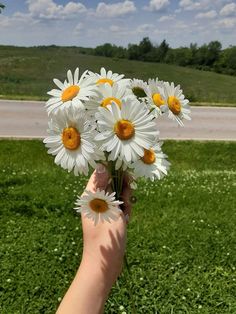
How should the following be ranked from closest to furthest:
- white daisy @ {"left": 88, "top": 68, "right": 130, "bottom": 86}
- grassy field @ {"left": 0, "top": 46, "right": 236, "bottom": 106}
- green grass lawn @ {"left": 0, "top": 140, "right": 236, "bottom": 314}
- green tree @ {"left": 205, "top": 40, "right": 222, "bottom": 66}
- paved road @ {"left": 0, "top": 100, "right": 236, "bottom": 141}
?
1. white daisy @ {"left": 88, "top": 68, "right": 130, "bottom": 86}
2. green grass lawn @ {"left": 0, "top": 140, "right": 236, "bottom": 314}
3. paved road @ {"left": 0, "top": 100, "right": 236, "bottom": 141}
4. grassy field @ {"left": 0, "top": 46, "right": 236, "bottom": 106}
5. green tree @ {"left": 205, "top": 40, "right": 222, "bottom": 66}

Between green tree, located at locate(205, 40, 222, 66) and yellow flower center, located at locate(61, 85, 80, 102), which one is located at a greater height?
yellow flower center, located at locate(61, 85, 80, 102)

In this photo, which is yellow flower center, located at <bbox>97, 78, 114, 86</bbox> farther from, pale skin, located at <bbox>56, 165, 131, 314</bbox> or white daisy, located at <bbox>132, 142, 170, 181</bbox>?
pale skin, located at <bbox>56, 165, 131, 314</bbox>

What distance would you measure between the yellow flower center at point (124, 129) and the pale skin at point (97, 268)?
31 centimetres

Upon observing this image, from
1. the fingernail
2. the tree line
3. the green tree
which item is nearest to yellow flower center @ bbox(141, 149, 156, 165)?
the fingernail

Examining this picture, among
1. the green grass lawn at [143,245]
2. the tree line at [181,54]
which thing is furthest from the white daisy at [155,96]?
the tree line at [181,54]

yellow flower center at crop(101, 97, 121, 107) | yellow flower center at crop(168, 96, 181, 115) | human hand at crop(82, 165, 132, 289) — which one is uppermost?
yellow flower center at crop(101, 97, 121, 107)

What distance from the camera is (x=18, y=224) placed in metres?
6.07

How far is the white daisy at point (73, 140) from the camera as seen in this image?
1.54 m

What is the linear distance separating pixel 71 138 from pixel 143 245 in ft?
13.7

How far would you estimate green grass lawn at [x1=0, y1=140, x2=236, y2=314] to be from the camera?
4637 millimetres

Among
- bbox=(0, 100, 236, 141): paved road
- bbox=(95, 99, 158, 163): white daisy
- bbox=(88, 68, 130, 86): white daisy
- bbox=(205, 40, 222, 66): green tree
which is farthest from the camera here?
bbox=(205, 40, 222, 66): green tree

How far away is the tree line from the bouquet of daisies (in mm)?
64866

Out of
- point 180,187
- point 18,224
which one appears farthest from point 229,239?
point 18,224

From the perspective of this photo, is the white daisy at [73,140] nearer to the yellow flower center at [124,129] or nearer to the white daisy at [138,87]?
the yellow flower center at [124,129]
